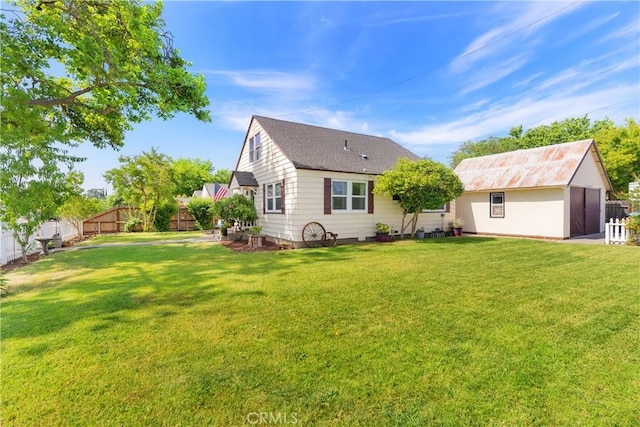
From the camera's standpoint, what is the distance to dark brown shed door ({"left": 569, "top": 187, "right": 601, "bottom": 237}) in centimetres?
1267

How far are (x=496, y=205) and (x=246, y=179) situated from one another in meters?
12.7

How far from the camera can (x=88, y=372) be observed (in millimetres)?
2543

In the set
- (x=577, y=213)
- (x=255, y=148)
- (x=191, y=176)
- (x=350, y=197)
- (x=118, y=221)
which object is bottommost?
(x=118, y=221)

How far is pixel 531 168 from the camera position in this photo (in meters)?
13.4

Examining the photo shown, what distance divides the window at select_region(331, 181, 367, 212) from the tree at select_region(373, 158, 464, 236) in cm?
63

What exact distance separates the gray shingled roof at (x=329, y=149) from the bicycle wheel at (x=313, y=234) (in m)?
2.21

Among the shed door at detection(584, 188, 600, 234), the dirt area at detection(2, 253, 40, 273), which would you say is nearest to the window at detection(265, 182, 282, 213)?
the dirt area at detection(2, 253, 40, 273)

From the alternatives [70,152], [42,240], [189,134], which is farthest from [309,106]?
[42,240]

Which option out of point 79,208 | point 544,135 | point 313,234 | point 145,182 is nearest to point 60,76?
point 79,208

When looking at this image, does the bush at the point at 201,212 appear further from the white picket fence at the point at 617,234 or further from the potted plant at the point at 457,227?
the white picket fence at the point at 617,234

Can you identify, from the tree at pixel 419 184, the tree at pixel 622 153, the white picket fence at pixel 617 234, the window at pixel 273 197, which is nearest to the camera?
the white picket fence at pixel 617 234

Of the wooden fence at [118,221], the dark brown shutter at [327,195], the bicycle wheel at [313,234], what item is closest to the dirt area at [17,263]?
the bicycle wheel at [313,234]

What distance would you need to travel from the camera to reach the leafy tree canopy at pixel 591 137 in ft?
72.5

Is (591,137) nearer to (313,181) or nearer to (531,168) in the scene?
(531,168)
